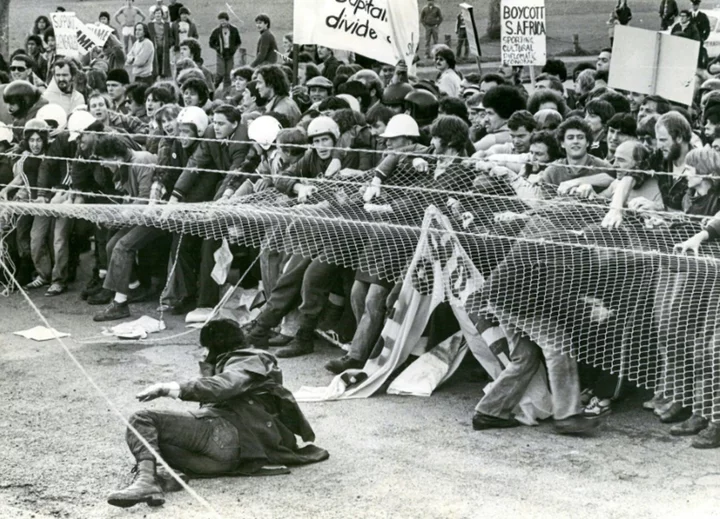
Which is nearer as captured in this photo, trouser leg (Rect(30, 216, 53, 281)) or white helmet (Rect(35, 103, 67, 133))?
trouser leg (Rect(30, 216, 53, 281))

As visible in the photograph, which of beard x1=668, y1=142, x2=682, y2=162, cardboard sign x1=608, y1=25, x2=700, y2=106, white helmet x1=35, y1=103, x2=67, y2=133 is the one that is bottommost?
beard x1=668, y1=142, x2=682, y2=162

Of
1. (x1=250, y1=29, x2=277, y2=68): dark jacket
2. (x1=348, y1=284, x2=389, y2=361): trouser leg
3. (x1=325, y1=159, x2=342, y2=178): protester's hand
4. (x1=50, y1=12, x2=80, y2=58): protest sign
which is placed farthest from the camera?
(x1=250, y1=29, x2=277, y2=68): dark jacket

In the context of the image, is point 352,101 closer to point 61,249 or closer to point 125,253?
point 125,253

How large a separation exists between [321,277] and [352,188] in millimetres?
800

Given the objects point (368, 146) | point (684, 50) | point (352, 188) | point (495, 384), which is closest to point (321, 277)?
point (352, 188)

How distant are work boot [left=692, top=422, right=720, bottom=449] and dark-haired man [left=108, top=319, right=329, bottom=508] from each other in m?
2.36

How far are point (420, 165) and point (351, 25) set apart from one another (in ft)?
10.5

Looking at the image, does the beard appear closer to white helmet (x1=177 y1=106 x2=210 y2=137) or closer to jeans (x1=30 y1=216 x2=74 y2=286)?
white helmet (x1=177 y1=106 x2=210 y2=137)

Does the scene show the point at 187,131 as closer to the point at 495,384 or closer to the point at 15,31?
the point at 495,384

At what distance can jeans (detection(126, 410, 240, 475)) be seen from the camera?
6352 millimetres

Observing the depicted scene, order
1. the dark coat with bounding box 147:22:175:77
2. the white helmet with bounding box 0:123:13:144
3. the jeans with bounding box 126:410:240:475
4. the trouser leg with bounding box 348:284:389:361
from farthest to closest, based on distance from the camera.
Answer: the dark coat with bounding box 147:22:175:77
the white helmet with bounding box 0:123:13:144
the trouser leg with bounding box 348:284:389:361
the jeans with bounding box 126:410:240:475

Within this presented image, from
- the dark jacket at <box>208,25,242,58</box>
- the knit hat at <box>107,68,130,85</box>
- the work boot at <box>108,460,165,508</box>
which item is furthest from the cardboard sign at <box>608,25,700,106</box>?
the dark jacket at <box>208,25,242,58</box>

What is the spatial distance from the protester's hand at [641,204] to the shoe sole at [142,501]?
364cm

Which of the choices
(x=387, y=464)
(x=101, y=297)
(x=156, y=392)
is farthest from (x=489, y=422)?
(x=101, y=297)
